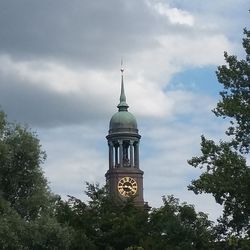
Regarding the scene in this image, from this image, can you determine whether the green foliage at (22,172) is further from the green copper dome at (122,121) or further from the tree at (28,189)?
the green copper dome at (122,121)

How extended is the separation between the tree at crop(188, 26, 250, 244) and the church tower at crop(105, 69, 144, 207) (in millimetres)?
71913

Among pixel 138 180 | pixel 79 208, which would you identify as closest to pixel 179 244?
pixel 79 208

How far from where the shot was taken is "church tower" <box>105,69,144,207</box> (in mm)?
111375

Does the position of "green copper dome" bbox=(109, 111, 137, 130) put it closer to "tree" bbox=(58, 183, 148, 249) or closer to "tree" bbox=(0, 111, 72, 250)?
"tree" bbox=(58, 183, 148, 249)

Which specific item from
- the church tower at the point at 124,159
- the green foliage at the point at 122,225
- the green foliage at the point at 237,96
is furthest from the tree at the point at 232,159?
the church tower at the point at 124,159

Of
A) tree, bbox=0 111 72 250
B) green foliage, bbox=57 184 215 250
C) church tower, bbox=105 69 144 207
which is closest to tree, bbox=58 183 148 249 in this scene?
green foliage, bbox=57 184 215 250

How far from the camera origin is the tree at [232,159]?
118 feet

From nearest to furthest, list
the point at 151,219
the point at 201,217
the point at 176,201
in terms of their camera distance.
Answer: the point at 151,219 < the point at 201,217 < the point at 176,201

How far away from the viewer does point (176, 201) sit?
78688 mm

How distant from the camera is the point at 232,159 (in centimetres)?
3656

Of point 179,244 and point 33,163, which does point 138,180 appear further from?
point 33,163

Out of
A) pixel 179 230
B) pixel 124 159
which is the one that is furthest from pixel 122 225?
pixel 124 159

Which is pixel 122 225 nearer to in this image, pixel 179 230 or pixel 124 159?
pixel 179 230

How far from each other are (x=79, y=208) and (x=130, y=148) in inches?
2102
